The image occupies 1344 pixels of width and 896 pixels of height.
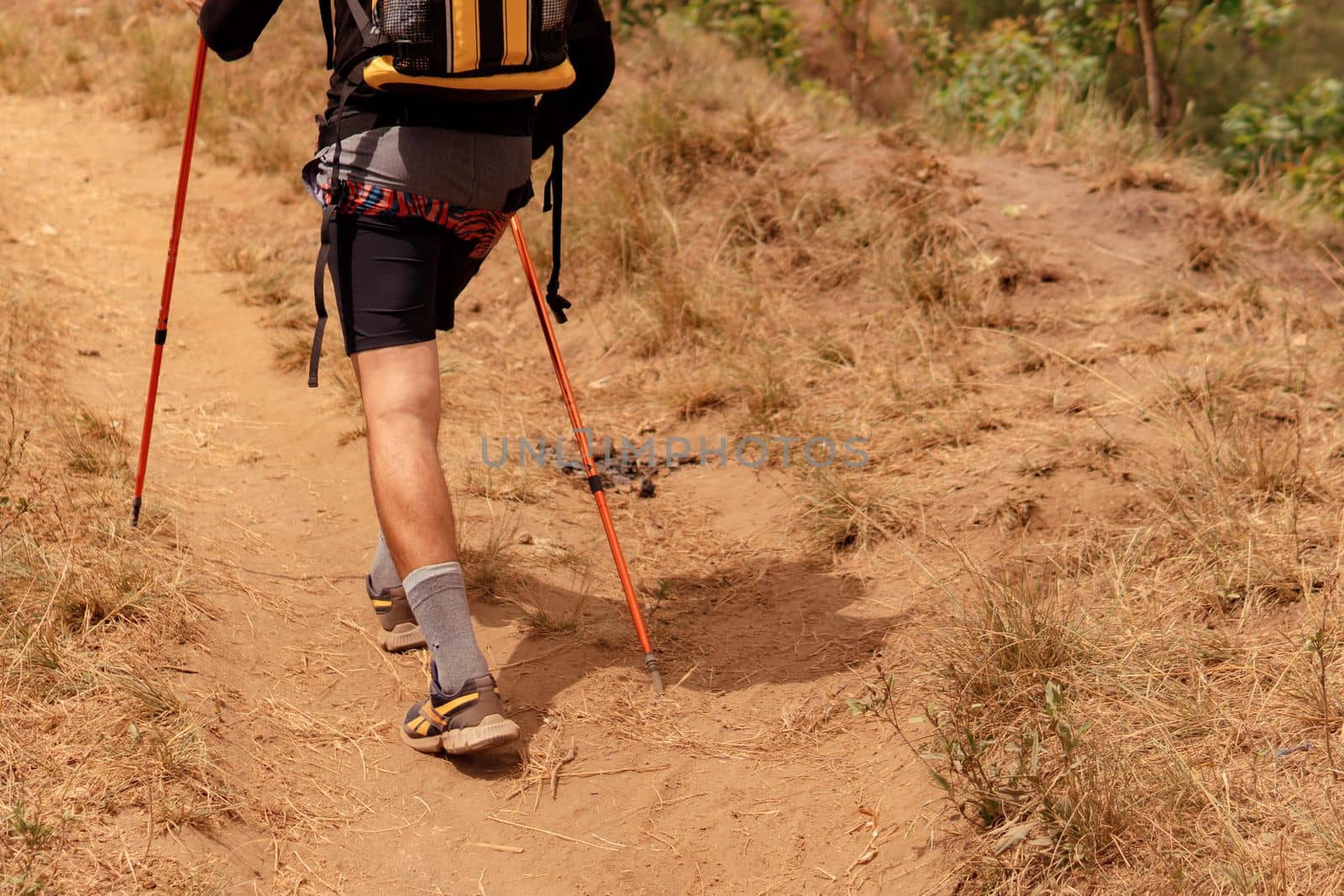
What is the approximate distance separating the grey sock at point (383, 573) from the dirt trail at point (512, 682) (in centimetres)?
14

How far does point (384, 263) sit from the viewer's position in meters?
2.60

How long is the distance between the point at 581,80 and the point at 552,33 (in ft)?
1.59

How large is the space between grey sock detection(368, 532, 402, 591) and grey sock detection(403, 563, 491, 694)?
2.03ft

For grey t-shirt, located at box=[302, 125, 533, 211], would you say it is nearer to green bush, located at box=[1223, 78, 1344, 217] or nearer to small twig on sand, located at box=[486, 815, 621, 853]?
small twig on sand, located at box=[486, 815, 621, 853]

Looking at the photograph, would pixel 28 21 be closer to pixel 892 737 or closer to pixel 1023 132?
pixel 1023 132

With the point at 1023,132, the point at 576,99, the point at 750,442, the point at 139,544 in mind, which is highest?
the point at 576,99

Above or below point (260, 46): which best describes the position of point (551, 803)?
below

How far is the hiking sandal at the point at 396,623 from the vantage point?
323cm

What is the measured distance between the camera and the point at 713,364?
5031mm

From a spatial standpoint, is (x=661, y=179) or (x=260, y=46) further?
(x=260, y=46)

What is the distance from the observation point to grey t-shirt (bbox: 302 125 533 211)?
2553 millimetres

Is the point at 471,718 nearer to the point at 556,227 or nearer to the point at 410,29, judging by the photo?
the point at 556,227

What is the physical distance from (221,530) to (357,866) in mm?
1531

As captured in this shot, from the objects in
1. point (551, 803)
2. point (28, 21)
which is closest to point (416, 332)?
point (551, 803)
